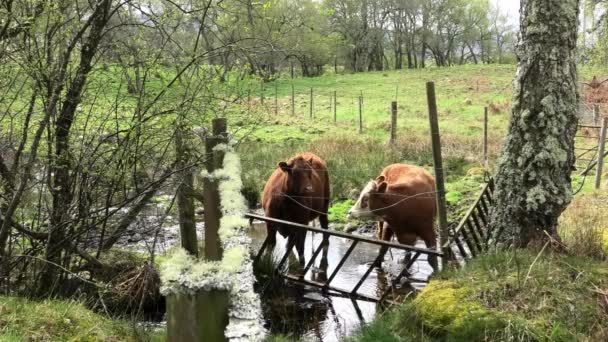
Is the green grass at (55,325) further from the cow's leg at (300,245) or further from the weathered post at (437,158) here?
the cow's leg at (300,245)

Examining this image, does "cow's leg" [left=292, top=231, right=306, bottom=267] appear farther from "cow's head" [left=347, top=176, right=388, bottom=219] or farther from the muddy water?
"cow's head" [left=347, top=176, right=388, bottom=219]

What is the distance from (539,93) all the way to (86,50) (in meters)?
4.14

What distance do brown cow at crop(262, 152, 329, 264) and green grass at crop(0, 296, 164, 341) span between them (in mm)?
3726

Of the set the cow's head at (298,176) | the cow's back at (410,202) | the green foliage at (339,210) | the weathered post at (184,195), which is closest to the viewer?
the weathered post at (184,195)

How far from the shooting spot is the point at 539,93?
16.4 feet

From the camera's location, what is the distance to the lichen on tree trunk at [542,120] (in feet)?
16.3

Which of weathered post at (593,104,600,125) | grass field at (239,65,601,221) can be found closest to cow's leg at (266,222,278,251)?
grass field at (239,65,601,221)

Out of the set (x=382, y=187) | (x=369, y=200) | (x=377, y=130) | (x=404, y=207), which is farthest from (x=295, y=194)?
(x=377, y=130)

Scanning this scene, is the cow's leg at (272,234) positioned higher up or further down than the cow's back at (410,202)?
further down

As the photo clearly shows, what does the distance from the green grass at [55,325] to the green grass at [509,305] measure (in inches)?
75.6

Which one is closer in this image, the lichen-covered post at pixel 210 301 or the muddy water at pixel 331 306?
the lichen-covered post at pixel 210 301

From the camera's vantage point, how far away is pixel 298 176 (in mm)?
8195

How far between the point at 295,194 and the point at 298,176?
0.93ft

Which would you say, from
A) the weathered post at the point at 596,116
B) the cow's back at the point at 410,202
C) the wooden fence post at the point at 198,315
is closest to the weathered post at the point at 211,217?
the wooden fence post at the point at 198,315
